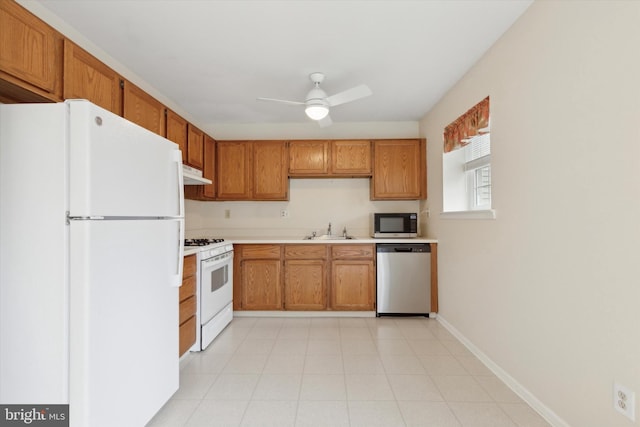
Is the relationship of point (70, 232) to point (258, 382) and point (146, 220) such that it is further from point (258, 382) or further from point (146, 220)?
point (258, 382)

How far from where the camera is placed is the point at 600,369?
4.61ft

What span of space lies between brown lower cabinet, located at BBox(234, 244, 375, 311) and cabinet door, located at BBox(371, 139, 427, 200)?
35.5 inches

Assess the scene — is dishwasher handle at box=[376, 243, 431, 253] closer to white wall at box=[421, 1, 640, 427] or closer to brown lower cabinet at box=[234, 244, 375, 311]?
brown lower cabinet at box=[234, 244, 375, 311]

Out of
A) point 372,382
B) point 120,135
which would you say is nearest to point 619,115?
point 372,382

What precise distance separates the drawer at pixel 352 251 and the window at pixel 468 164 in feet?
3.08

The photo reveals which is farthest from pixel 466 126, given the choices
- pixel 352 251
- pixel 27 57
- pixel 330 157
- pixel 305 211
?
pixel 27 57

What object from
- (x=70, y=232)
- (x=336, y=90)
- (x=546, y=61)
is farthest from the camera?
(x=336, y=90)

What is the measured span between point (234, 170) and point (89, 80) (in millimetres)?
2070

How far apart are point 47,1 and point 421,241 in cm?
366

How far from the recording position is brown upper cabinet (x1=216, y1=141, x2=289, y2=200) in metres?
3.91

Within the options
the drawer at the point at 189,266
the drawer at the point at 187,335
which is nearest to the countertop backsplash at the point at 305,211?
the drawer at the point at 189,266

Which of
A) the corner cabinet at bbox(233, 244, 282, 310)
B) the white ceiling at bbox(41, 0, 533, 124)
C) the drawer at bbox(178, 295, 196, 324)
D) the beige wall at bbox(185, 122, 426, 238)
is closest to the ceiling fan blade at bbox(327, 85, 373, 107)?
the white ceiling at bbox(41, 0, 533, 124)

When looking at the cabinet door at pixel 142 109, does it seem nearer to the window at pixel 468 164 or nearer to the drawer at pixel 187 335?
the drawer at pixel 187 335

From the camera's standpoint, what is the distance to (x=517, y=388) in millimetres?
1990
